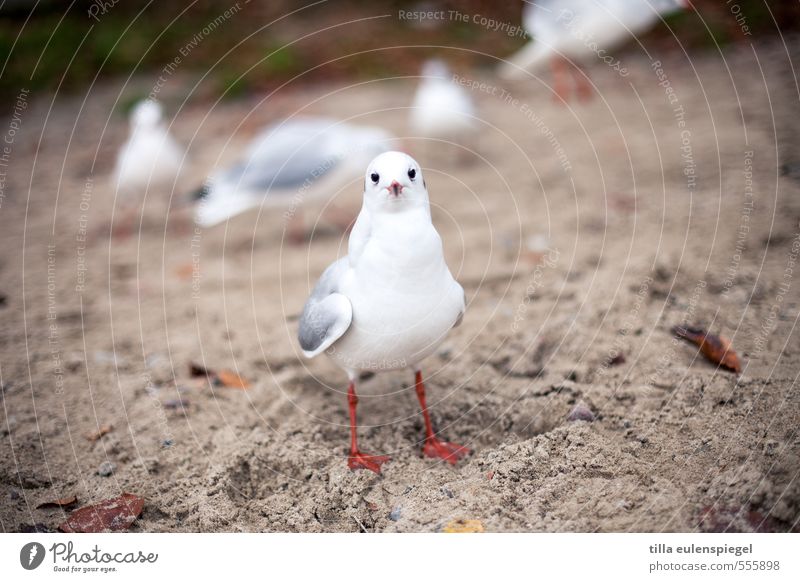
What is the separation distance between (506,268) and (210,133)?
4416 mm

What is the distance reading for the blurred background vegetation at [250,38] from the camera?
8680mm

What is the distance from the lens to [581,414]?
11.0 ft

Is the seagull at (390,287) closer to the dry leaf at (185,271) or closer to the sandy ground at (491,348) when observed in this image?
the sandy ground at (491,348)

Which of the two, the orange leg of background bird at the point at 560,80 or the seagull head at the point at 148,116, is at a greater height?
the orange leg of background bird at the point at 560,80

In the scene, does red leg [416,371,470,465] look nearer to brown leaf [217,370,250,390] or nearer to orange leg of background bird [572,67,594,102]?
brown leaf [217,370,250,390]

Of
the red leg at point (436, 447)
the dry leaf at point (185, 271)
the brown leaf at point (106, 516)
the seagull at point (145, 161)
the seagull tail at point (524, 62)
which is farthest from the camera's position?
the seagull tail at point (524, 62)

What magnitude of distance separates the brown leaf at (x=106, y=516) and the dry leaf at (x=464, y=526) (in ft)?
4.50

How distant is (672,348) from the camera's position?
3.70 meters

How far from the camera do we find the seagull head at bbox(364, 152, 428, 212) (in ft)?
9.23

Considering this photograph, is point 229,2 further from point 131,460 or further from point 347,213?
point 131,460

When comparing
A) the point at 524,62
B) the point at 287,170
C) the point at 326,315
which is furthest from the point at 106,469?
the point at 524,62

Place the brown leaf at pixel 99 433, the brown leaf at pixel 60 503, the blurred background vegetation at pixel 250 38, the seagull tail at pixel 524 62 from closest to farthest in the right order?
the brown leaf at pixel 60 503 → the brown leaf at pixel 99 433 → the seagull tail at pixel 524 62 → the blurred background vegetation at pixel 250 38

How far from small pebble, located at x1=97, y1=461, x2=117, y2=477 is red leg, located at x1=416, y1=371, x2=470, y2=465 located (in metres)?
1.51
